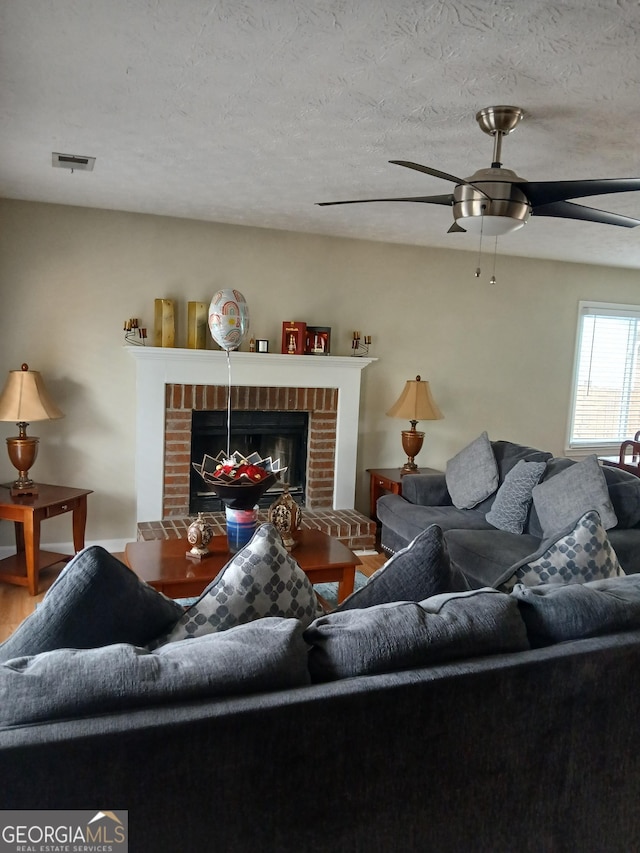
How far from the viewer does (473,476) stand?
431cm

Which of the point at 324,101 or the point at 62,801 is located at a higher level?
the point at 324,101

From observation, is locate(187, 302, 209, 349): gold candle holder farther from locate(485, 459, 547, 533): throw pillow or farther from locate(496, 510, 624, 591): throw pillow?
locate(496, 510, 624, 591): throw pillow

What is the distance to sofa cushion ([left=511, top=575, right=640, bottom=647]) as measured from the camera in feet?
4.96

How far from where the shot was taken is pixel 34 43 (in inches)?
76.2

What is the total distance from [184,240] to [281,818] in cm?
401

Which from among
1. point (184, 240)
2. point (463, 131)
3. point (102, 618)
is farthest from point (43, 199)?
point (102, 618)

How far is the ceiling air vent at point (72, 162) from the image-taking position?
10.2ft

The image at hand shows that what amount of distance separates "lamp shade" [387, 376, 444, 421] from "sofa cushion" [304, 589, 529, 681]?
339 centimetres

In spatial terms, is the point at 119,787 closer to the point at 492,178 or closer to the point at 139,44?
the point at 139,44

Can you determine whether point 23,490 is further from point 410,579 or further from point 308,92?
point 410,579

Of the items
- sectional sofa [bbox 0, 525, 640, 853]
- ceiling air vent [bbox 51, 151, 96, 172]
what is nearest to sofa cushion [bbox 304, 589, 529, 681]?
sectional sofa [bbox 0, 525, 640, 853]

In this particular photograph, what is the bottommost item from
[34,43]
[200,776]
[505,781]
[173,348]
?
[505,781]

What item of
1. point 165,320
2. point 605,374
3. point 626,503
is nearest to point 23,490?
point 165,320

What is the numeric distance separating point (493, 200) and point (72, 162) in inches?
84.3
